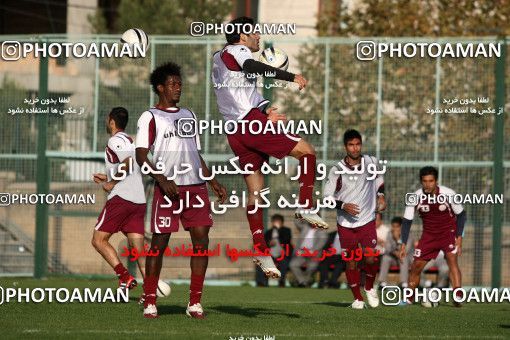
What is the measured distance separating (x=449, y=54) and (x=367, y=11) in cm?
747

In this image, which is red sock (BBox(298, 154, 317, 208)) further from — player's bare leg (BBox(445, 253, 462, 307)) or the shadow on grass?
player's bare leg (BBox(445, 253, 462, 307))

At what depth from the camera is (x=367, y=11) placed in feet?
100

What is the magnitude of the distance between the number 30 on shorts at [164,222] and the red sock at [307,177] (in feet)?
4.35

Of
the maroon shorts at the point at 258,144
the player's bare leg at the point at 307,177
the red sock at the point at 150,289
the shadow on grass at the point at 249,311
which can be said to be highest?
the maroon shorts at the point at 258,144

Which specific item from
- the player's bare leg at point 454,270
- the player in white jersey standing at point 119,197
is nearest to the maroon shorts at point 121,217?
the player in white jersey standing at point 119,197

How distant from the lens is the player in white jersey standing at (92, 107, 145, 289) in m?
15.5

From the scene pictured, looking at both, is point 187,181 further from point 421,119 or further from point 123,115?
point 421,119

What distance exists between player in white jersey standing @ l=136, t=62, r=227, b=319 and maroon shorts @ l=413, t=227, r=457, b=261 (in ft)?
17.5

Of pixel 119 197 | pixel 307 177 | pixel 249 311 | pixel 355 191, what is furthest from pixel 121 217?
pixel 307 177

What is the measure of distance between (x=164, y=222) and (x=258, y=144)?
3.98ft

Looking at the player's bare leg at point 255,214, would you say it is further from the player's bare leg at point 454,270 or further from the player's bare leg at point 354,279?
the player's bare leg at point 454,270

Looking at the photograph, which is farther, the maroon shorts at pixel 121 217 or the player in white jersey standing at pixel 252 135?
the maroon shorts at pixel 121 217

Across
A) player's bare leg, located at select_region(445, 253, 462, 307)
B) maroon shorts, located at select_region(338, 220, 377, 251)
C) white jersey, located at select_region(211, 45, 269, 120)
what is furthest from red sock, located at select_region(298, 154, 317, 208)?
player's bare leg, located at select_region(445, 253, 462, 307)

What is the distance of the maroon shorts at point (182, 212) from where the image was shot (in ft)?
43.3
